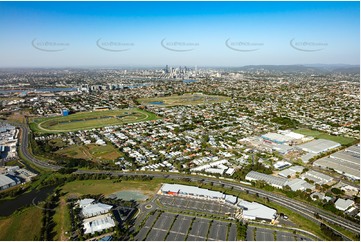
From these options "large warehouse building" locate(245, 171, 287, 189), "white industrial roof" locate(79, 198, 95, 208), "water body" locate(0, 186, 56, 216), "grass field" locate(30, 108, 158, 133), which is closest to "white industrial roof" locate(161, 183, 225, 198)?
"large warehouse building" locate(245, 171, 287, 189)

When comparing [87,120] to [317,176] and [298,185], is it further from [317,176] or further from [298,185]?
[317,176]

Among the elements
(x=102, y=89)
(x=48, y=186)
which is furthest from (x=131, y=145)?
(x=102, y=89)

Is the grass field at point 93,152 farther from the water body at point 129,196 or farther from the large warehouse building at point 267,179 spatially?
the large warehouse building at point 267,179

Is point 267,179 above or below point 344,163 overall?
above

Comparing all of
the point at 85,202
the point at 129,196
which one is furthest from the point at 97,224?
the point at 129,196

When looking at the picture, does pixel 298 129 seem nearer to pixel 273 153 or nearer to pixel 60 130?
pixel 273 153

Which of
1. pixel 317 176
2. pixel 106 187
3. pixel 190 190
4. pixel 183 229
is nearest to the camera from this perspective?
pixel 183 229

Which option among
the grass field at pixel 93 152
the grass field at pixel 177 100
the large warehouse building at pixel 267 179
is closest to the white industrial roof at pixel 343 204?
the large warehouse building at pixel 267 179
